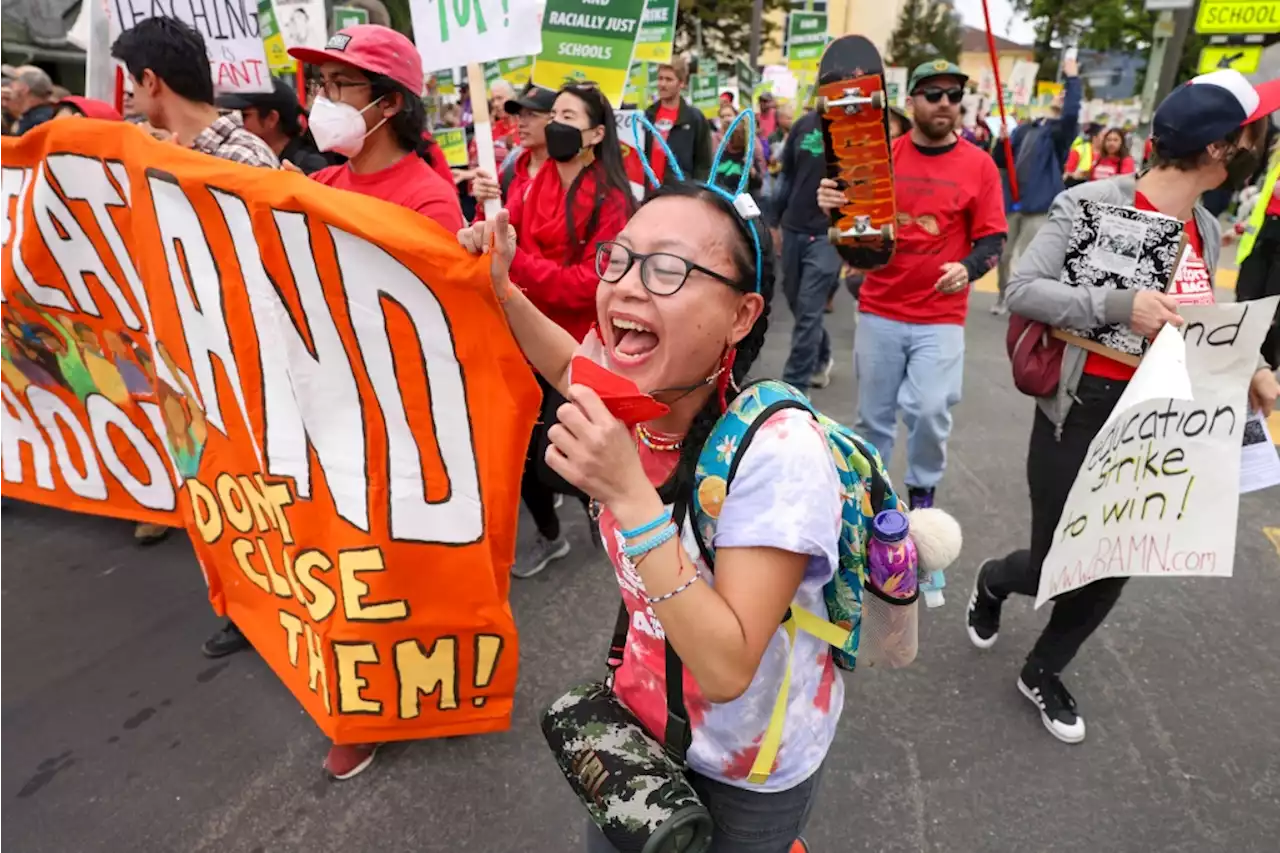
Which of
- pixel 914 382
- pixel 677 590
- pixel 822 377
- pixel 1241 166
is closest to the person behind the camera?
pixel 677 590

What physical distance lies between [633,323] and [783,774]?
77 cm

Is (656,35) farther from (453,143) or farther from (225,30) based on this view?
(225,30)

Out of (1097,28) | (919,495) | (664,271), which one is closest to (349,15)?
(919,495)

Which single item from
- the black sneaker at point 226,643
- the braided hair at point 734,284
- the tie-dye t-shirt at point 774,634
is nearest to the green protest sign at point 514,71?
the black sneaker at point 226,643

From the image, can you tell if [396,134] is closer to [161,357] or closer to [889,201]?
[161,357]

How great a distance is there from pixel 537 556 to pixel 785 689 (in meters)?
2.35

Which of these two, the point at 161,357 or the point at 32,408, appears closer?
the point at 161,357

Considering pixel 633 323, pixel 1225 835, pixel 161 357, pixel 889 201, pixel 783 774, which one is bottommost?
pixel 1225 835

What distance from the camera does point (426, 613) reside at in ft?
7.36

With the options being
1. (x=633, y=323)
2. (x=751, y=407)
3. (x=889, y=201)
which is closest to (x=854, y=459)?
(x=751, y=407)

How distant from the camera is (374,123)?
2350 millimetres

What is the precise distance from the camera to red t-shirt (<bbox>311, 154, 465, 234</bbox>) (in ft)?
7.29

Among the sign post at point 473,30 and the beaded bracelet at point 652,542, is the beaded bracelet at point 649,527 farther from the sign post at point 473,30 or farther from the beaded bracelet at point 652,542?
the sign post at point 473,30

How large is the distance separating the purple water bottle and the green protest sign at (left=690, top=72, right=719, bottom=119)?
385 inches
